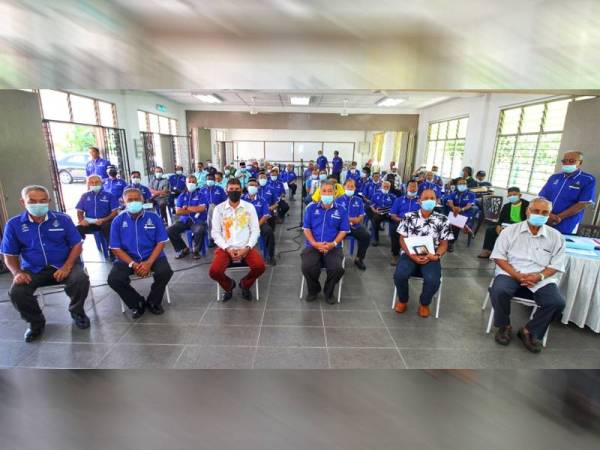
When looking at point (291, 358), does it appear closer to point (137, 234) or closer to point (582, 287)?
point (137, 234)

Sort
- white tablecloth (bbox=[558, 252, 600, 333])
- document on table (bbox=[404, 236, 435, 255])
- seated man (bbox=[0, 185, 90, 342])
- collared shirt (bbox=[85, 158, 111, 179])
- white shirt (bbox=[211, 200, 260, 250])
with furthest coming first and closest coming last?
1. collared shirt (bbox=[85, 158, 111, 179])
2. white shirt (bbox=[211, 200, 260, 250])
3. document on table (bbox=[404, 236, 435, 255])
4. white tablecloth (bbox=[558, 252, 600, 333])
5. seated man (bbox=[0, 185, 90, 342])

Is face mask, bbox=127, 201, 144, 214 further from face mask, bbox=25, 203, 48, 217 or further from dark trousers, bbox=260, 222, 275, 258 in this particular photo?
dark trousers, bbox=260, 222, 275, 258

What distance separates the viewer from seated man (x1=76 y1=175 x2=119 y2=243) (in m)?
4.24

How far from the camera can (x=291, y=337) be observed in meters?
2.71

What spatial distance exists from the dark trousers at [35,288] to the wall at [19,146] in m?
1.62

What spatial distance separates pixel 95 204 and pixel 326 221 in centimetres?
332

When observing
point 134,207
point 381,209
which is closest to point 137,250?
point 134,207

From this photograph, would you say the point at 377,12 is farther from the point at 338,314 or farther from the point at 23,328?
the point at 23,328

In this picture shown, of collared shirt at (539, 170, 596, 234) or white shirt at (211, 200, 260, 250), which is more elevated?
collared shirt at (539, 170, 596, 234)

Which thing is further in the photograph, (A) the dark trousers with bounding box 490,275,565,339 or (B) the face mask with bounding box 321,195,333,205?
(B) the face mask with bounding box 321,195,333,205

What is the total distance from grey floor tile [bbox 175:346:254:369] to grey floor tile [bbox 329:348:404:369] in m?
0.70

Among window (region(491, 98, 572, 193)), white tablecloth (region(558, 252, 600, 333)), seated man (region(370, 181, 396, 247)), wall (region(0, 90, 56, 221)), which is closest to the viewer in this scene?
white tablecloth (region(558, 252, 600, 333))

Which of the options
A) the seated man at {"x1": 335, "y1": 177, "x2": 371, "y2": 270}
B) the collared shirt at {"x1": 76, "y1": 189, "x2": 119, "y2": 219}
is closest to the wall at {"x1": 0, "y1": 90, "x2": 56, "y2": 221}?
the collared shirt at {"x1": 76, "y1": 189, "x2": 119, "y2": 219}

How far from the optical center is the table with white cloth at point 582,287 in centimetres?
270
